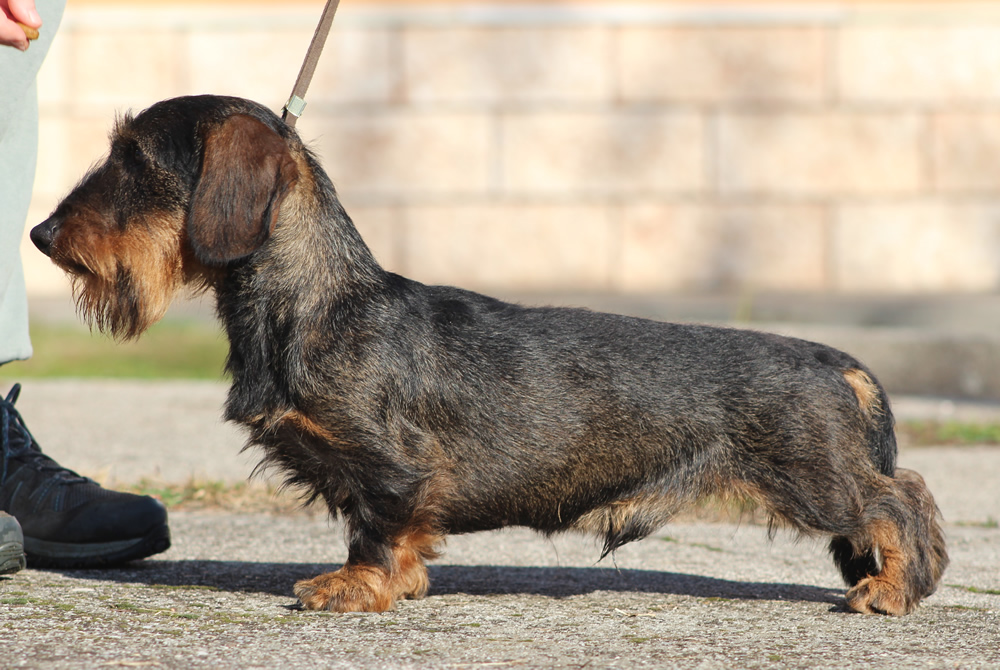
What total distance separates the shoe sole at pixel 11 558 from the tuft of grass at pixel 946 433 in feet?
14.8

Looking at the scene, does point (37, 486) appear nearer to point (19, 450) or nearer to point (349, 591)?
point (19, 450)

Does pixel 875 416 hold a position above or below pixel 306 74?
below

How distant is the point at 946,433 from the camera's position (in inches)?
252

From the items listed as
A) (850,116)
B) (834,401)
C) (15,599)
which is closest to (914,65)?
(850,116)

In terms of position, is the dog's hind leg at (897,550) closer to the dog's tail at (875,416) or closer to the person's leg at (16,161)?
the dog's tail at (875,416)

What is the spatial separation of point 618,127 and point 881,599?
6.83 meters

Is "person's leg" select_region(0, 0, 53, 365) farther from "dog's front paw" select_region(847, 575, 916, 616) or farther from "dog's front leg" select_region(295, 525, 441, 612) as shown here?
"dog's front paw" select_region(847, 575, 916, 616)

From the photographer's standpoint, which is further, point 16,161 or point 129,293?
point 16,161

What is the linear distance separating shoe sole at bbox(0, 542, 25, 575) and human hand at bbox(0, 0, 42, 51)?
54.2 inches

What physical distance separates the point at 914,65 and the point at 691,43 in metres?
1.73

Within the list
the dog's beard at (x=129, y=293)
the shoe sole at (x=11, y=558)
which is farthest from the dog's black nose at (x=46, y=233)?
the shoe sole at (x=11, y=558)

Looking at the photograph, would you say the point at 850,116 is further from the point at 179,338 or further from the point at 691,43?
the point at 179,338

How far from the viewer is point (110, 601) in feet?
10.2

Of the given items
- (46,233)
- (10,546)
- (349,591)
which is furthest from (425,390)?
(10,546)
